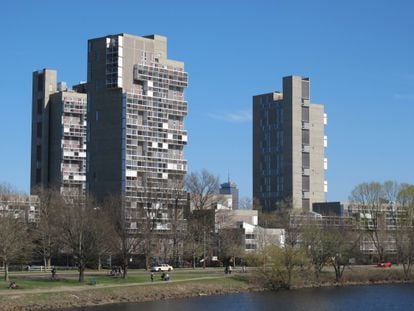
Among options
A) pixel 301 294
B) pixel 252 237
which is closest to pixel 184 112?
pixel 252 237

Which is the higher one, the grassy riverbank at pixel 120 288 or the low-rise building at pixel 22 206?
the low-rise building at pixel 22 206

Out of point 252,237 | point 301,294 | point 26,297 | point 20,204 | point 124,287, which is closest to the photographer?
point 26,297

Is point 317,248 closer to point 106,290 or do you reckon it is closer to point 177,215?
point 177,215

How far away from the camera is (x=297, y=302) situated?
90562 mm

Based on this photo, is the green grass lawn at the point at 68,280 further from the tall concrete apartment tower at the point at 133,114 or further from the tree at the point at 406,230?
the tall concrete apartment tower at the point at 133,114

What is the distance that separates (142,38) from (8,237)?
9620 centimetres

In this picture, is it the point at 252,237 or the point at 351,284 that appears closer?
the point at 351,284

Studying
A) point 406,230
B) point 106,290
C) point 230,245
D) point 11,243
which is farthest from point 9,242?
point 406,230

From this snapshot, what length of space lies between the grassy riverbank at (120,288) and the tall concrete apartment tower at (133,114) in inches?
2465

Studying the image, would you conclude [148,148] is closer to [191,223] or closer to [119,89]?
[119,89]

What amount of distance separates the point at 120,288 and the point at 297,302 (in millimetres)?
20729

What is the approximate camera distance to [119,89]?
180 meters

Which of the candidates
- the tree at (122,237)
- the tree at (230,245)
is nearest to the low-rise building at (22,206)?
the tree at (122,237)

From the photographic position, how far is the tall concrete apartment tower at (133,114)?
180 m
